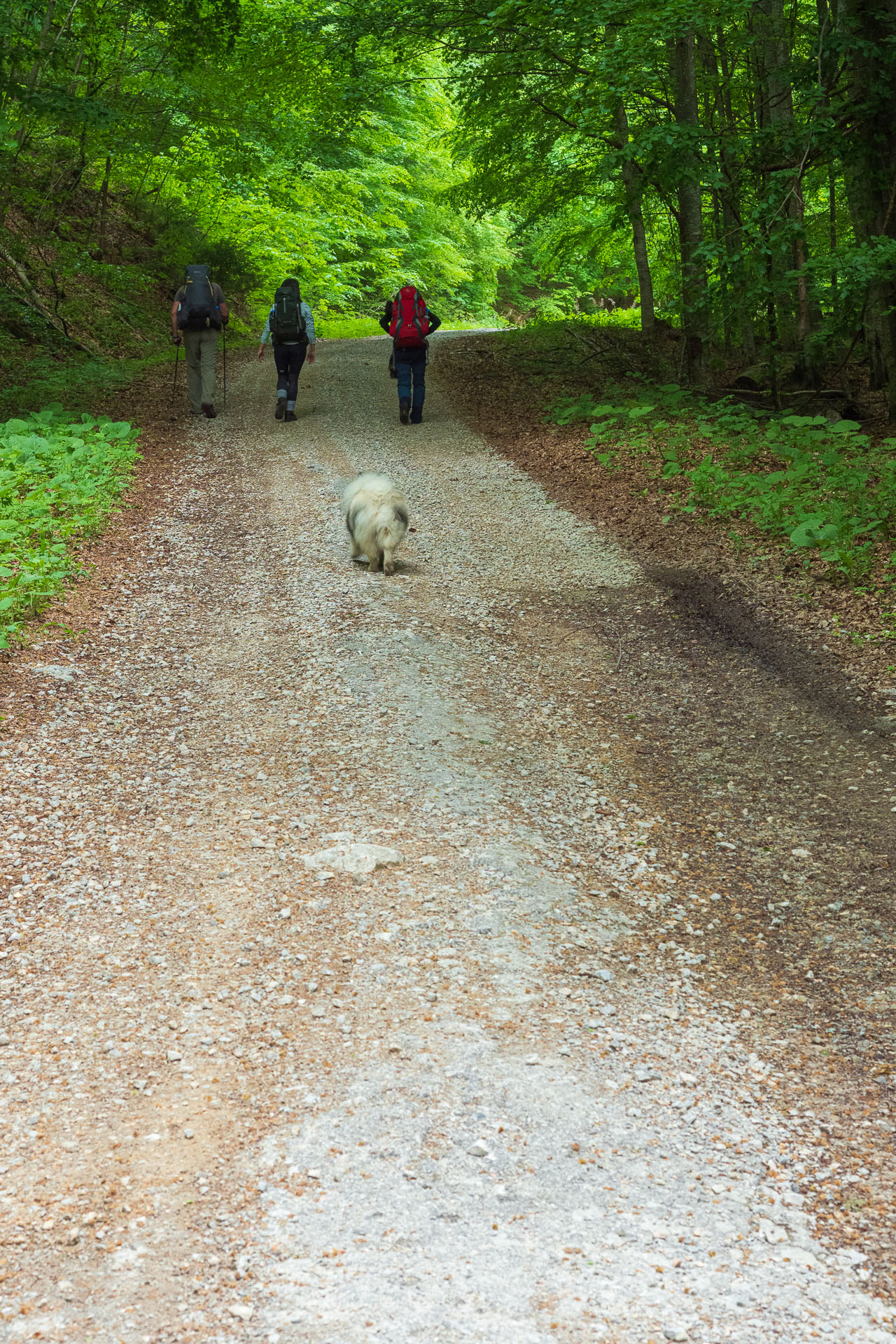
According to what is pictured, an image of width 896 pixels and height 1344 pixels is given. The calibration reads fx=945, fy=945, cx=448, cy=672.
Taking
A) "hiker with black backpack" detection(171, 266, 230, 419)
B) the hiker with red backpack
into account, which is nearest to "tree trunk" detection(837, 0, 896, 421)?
the hiker with red backpack

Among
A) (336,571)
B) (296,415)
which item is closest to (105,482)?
(336,571)

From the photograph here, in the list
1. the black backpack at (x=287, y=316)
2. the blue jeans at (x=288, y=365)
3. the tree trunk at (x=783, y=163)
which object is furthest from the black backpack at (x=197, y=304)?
the tree trunk at (x=783, y=163)

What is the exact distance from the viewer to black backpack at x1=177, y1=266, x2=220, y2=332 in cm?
1290

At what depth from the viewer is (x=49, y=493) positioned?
370 inches

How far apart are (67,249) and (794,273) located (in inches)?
477

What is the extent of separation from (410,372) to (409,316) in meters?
1.05

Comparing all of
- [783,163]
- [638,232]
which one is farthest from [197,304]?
[638,232]

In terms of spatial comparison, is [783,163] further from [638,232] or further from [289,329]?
[638,232]

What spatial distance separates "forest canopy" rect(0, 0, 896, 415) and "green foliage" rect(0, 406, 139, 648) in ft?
11.6

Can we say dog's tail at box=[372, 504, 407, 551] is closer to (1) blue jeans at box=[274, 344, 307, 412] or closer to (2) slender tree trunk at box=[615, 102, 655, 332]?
(1) blue jeans at box=[274, 344, 307, 412]

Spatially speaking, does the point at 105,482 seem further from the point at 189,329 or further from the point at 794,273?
the point at 794,273

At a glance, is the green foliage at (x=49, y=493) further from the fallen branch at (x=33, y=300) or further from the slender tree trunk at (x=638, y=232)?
the slender tree trunk at (x=638, y=232)

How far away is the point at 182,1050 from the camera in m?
3.45

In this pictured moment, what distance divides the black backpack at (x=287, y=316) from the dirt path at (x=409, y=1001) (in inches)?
281
